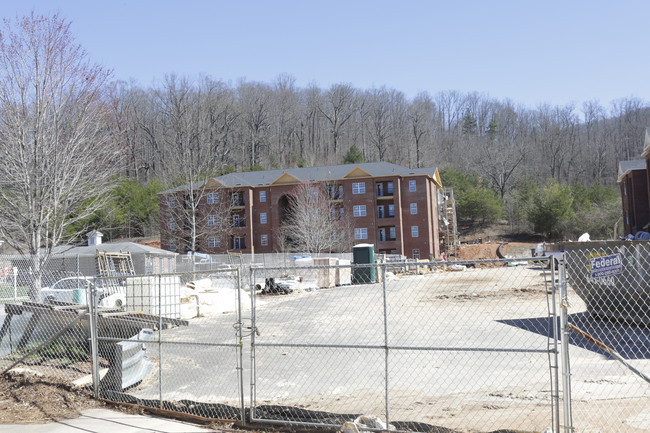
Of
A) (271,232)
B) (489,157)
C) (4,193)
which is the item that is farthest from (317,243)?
(489,157)

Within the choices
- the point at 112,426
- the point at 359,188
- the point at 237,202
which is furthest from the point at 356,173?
the point at 112,426

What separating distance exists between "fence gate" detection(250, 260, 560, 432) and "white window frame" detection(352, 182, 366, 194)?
4075 centimetres

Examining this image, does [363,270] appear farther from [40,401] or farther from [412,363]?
[40,401]

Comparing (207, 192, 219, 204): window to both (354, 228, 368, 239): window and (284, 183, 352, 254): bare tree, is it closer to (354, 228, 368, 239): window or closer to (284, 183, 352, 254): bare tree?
(284, 183, 352, 254): bare tree

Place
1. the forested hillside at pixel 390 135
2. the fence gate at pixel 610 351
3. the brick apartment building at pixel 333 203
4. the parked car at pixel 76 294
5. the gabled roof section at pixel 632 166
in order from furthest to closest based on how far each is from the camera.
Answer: the forested hillside at pixel 390 135, the brick apartment building at pixel 333 203, the gabled roof section at pixel 632 166, the parked car at pixel 76 294, the fence gate at pixel 610 351

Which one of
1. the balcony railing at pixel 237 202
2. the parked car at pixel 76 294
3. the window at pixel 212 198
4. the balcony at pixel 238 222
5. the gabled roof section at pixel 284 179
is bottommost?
the parked car at pixel 76 294

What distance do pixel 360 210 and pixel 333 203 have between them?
320 centimetres

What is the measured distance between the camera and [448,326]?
1633 centimetres

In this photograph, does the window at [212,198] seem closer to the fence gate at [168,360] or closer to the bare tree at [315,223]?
the bare tree at [315,223]

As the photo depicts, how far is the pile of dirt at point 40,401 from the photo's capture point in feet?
26.5

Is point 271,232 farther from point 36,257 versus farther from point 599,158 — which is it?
point 599,158

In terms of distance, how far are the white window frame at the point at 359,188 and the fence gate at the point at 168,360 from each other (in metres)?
45.7

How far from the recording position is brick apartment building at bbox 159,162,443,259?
6209 cm

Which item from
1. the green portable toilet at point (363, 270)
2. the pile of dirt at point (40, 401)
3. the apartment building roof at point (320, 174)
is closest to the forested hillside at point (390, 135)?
the apartment building roof at point (320, 174)
